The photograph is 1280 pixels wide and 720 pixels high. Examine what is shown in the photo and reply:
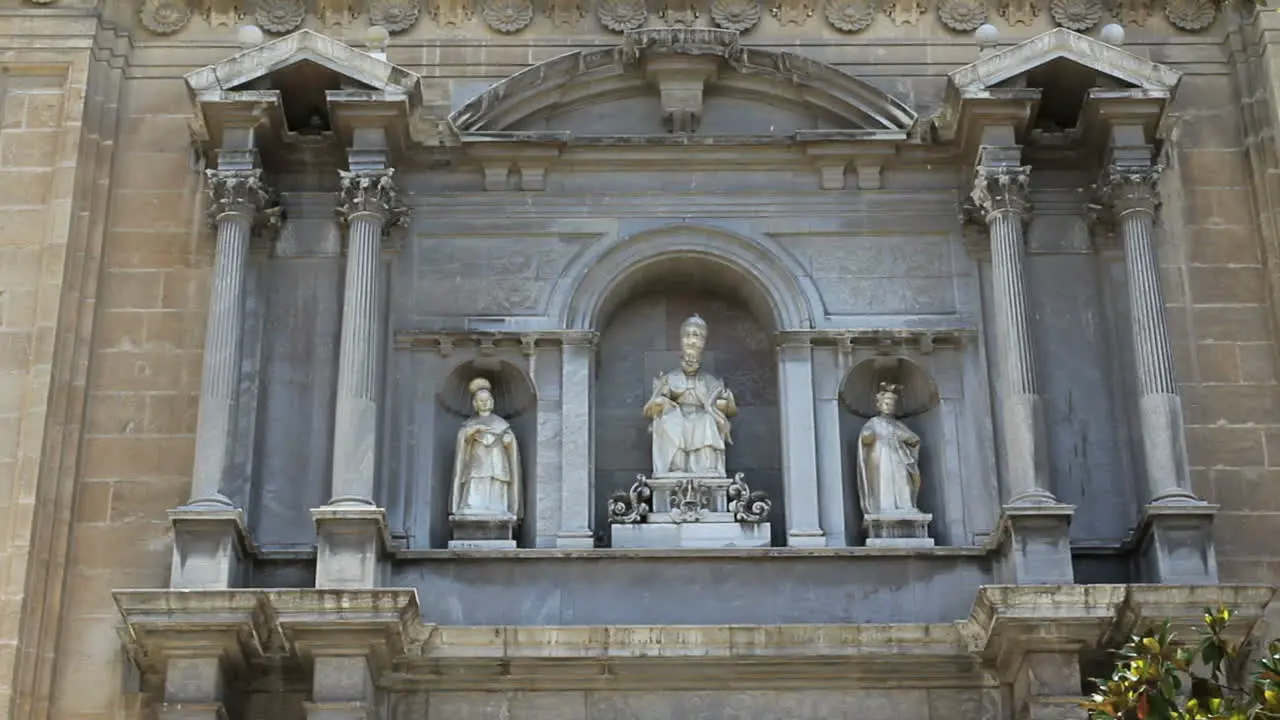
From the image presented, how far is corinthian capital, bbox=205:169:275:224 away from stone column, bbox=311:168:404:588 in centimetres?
70

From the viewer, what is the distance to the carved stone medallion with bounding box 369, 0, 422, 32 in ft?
69.1

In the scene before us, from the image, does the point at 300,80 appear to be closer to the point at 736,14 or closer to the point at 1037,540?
the point at 736,14

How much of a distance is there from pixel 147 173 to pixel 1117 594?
8925mm

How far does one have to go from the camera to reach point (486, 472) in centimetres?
1888

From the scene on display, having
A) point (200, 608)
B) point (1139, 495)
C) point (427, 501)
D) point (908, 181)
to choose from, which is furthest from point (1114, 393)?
point (200, 608)

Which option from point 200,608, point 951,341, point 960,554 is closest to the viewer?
point 200,608

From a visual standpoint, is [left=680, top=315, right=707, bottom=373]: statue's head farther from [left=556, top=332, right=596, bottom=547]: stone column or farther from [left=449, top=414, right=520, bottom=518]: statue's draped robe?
[left=449, top=414, right=520, bottom=518]: statue's draped robe

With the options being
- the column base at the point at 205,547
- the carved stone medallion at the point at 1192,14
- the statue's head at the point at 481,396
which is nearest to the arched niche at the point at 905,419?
the statue's head at the point at 481,396

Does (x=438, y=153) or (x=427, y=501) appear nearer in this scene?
(x=427, y=501)

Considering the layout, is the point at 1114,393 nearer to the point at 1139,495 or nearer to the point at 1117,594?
the point at 1139,495

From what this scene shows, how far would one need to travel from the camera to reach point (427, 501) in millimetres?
18922

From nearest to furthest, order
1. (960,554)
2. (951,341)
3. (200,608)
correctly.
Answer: (200,608), (960,554), (951,341)

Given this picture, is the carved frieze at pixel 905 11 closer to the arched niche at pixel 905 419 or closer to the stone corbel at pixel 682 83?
the stone corbel at pixel 682 83

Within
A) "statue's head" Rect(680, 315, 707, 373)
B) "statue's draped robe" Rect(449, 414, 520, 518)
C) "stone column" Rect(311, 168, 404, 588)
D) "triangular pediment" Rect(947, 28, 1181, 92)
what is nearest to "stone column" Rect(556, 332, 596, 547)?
"statue's draped robe" Rect(449, 414, 520, 518)
